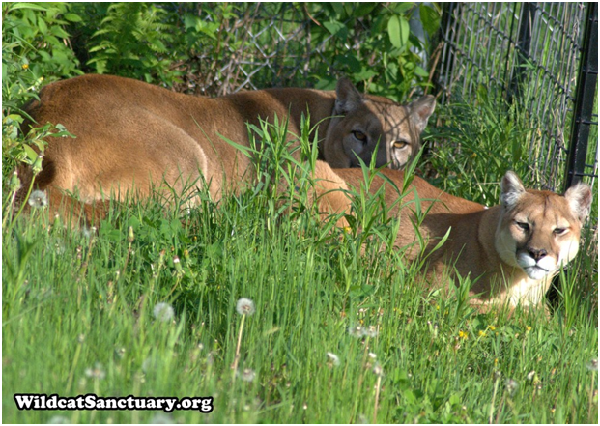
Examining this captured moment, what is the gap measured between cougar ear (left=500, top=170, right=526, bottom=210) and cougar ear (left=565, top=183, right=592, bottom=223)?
260 millimetres

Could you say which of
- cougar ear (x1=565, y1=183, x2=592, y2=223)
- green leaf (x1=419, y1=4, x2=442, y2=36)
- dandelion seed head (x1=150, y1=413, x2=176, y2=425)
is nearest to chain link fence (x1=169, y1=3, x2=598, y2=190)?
green leaf (x1=419, y1=4, x2=442, y2=36)

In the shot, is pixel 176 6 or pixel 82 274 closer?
pixel 82 274

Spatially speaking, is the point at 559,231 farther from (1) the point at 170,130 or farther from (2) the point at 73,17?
(2) the point at 73,17

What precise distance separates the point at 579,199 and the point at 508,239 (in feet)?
1.56

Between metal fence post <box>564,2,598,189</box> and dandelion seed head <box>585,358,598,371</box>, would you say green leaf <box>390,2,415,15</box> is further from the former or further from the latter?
dandelion seed head <box>585,358,598,371</box>

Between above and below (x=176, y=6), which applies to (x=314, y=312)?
below

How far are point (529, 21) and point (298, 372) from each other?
4.34 meters

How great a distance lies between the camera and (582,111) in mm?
4766

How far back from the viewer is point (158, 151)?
5156 mm

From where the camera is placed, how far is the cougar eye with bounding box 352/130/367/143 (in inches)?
248

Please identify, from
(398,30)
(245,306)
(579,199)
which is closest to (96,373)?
(245,306)

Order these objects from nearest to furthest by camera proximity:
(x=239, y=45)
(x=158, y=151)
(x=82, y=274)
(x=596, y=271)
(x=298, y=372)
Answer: (x=298, y=372), (x=82, y=274), (x=596, y=271), (x=158, y=151), (x=239, y=45)

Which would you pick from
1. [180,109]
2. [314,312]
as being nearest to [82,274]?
[314,312]

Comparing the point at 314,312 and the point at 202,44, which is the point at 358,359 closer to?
the point at 314,312
